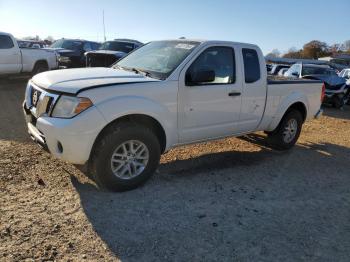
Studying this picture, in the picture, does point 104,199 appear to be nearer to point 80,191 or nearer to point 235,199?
point 80,191

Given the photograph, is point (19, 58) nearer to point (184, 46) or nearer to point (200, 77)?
point (184, 46)

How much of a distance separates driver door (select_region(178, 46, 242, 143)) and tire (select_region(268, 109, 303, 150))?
58.2 inches

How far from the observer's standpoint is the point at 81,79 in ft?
15.0

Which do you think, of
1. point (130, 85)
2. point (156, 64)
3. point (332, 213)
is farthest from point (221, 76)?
point (332, 213)

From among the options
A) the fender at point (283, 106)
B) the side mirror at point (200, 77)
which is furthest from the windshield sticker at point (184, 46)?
the fender at point (283, 106)

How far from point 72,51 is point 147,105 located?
14136 mm

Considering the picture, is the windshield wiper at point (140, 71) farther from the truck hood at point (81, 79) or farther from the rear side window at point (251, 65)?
the rear side window at point (251, 65)


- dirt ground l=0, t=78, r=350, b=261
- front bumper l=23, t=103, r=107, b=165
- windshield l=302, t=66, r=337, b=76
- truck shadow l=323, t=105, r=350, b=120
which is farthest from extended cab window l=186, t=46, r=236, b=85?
windshield l=302, t=66, r=337, b=76

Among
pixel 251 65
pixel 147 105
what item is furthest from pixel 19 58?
pixel 147 105

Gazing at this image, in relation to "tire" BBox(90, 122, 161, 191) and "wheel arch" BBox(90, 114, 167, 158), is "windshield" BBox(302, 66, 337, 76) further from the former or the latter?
"tire" BBox(90, 122, 161, 191)

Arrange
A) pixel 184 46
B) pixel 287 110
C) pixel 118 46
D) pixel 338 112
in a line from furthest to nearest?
pixel 118 46 < pixel 338 112 < pixel 287 110 < pixel 184 46

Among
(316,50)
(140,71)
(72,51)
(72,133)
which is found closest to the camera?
(72,133)

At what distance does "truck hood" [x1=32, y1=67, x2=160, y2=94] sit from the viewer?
4.31 metres

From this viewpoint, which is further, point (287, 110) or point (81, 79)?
point (287, 110)
